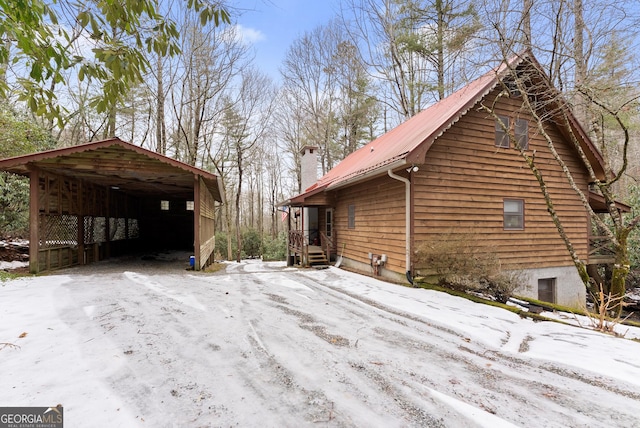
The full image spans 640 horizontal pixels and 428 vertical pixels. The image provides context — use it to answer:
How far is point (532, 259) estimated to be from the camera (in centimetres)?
928

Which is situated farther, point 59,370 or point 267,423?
point 59,370

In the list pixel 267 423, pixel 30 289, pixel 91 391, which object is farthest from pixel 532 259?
pixel 30 289

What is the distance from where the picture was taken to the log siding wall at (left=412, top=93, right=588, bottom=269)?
8.27m

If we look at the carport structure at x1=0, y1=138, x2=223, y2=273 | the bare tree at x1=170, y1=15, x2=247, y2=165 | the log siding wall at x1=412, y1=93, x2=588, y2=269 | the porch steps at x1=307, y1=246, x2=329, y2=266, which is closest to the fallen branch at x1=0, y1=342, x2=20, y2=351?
the carport structure at x1=0, y1=138, x2=223, y2=273

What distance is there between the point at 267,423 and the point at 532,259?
32.6 ft

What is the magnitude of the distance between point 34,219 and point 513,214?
46.3 ft

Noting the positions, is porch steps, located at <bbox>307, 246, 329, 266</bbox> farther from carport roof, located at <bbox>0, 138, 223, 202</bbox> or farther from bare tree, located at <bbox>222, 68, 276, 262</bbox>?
bare tree, located at <bbox>222, 68, 276, 262</bbox>

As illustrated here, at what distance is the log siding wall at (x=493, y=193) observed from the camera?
827cm

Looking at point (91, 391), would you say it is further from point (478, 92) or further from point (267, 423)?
point (478, 92)

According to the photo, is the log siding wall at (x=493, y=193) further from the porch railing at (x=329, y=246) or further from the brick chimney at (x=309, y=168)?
the brick chimney at (x=309, y=168)

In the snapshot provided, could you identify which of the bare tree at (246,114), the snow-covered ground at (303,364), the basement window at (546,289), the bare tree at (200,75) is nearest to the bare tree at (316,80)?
the bare tree at (246,114)

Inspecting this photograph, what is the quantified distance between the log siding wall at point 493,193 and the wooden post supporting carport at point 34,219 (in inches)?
416

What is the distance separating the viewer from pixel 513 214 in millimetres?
9258

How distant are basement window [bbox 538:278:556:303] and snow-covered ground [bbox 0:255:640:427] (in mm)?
5076
